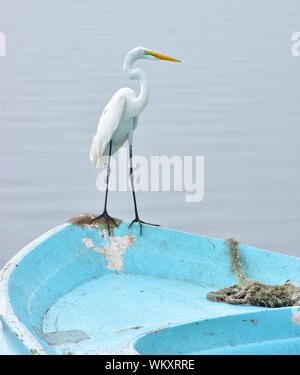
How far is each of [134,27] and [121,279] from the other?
10218 mm

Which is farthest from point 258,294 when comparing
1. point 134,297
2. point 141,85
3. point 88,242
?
point 141,85

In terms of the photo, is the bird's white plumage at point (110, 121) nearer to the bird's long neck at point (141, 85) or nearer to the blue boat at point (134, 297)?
the bird's long neck at point (141, 85)

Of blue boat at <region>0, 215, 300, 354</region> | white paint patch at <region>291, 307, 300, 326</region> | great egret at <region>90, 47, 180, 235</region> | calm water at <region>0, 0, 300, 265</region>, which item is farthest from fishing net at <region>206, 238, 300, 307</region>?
calm water at <region>0, 0, 300, 265</region>

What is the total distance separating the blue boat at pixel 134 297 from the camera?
363 cm

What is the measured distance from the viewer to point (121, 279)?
186 inches

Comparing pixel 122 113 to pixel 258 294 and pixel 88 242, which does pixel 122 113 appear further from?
pixel 258 294

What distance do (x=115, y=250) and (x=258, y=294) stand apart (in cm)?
105

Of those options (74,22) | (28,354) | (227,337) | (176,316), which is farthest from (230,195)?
Result: (74,22)

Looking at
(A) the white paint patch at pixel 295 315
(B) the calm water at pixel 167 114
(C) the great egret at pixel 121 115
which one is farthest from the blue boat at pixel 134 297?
(B) the calm water at pixel 167 114

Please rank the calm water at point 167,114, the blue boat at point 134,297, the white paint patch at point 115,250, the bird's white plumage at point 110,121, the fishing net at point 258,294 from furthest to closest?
the calm water at point 167,114
the bird's white plumage at point 110,121
the white paint patch at point 115,250
the fishing net at point 258,294
the blue boat at point 134,297

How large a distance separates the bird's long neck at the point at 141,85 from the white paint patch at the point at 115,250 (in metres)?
0.84

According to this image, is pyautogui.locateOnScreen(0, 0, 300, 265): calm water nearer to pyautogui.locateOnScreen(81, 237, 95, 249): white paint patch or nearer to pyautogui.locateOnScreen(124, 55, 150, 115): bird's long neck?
pyautogui.locateOnScreen(81, 237, 95, 249): white paint patch

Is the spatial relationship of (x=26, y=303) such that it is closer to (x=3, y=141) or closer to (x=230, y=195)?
(x=230, y=195)

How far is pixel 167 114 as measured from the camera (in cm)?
956
